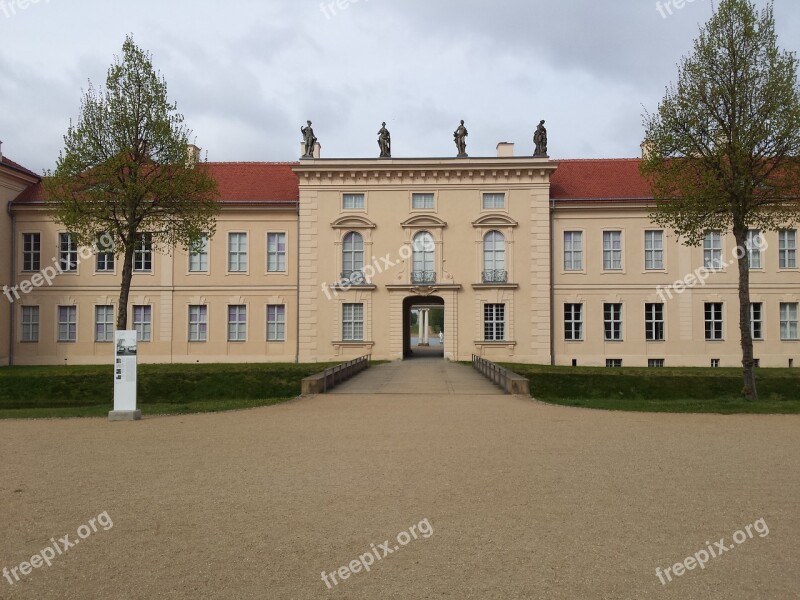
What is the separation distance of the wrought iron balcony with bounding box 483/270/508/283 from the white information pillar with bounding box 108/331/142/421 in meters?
22.8

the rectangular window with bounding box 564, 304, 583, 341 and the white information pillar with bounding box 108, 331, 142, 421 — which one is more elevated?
the rectangular window with bounding box 564, 304, 583, 341

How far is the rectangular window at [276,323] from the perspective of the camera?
36406 mm

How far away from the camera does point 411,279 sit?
35.5 metres

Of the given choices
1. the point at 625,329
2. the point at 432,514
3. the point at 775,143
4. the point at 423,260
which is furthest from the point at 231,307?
the point at 432,514

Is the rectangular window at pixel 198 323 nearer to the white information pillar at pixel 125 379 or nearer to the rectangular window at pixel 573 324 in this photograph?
the rectangular window at pixel 573 324

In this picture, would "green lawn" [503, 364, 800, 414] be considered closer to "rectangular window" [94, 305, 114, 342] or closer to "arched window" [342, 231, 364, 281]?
"arched window" [342, 231, 364, 281]

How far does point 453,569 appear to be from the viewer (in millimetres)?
5570

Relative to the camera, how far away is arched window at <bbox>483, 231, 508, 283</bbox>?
3550cm

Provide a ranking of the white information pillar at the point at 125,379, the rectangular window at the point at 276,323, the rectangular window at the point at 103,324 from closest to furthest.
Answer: the white information pillar at the point at 125,379 → the rectangular window at the point at 103,324 → the rectangular window at the point at 276,323

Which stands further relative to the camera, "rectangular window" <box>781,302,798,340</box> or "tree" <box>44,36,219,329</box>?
"rectangular window" <box>781,302,798,340</box>

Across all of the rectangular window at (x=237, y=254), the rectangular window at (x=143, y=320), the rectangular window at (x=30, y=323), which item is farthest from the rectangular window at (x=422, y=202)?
the rectangular window at (x=30, y=323)

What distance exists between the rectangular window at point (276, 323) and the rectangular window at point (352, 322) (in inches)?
131

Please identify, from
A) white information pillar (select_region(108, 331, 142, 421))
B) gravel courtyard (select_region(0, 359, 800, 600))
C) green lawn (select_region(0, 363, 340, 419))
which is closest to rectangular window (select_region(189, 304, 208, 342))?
green lawn (select_region(0, 363, 340, 419))

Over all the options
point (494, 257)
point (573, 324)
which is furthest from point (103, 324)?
point (573, 324)
